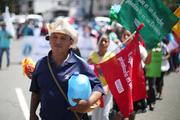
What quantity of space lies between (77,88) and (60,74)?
254 millimetres

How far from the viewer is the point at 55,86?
4305 mm

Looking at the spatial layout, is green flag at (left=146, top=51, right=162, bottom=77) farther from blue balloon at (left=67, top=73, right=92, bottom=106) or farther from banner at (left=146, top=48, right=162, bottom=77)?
blue balloon at (left=67, top=73, right=92, bottom=106)

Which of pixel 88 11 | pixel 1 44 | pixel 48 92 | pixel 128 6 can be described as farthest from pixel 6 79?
pixel 88 11

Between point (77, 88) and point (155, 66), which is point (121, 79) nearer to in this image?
point (77, 88)

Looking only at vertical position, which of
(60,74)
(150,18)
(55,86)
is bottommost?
(55,86)

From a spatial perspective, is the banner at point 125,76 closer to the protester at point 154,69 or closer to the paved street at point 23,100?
the paved street at point 23,100

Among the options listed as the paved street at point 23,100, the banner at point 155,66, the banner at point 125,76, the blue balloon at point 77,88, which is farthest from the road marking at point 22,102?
the blue balloon at point 77,88

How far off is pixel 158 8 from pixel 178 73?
11.2 m

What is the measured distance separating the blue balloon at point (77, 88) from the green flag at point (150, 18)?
2.64 metres

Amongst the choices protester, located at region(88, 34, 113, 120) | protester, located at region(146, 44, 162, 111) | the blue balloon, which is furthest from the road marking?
the blue balloon

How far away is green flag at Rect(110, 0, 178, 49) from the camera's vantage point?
21.5ft

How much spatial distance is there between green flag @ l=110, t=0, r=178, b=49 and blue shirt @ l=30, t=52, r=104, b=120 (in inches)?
95.7

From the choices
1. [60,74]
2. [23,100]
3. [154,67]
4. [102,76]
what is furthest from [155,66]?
[60,74]

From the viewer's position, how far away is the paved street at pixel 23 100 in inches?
356
